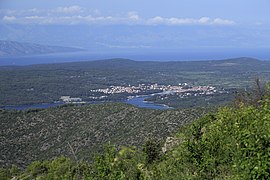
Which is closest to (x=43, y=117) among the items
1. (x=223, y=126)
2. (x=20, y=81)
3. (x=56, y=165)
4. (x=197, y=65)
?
(x=56, y=165)

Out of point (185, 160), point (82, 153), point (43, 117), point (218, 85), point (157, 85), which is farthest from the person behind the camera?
Answer: point (157, 85)

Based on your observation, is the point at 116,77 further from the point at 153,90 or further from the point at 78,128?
the point at 78,128

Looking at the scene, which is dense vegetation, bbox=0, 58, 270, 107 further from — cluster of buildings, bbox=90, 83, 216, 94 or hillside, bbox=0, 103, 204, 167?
hillside, bbox=0, 103, 204, 167

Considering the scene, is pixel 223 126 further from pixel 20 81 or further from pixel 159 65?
pixel 159 65

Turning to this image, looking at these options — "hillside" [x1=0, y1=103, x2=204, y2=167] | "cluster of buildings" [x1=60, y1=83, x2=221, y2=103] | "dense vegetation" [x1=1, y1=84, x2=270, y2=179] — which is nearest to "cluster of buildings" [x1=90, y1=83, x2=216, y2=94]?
"cluster of buildings" [x1=60, y1=83, x2=221, y2=103]

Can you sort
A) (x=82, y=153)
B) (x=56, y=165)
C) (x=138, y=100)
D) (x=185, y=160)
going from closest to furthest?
1. (x=185, y=160)
2. (x=56, y=165)
3. (x=82, y=153)
4. (x=138, y=100)

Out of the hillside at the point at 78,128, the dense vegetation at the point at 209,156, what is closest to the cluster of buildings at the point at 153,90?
the hillside at the point at 78,128

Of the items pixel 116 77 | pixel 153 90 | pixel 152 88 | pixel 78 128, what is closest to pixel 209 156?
pixel 78 128

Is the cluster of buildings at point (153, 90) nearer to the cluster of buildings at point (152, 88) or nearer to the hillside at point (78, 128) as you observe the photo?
the cluster of buildings at point (152, 88)
